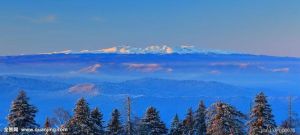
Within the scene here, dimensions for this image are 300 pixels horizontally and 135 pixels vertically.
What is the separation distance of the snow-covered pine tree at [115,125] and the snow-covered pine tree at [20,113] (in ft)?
39.1

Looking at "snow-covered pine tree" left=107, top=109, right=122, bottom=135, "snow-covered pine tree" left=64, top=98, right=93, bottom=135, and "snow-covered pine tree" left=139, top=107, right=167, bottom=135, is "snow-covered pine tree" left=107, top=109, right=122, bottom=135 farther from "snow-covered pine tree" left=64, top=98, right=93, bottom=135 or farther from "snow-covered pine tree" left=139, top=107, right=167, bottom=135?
"snow-covered pine tree" left=64, top=98, right=93, bottom=135

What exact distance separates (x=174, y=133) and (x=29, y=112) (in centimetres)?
2236

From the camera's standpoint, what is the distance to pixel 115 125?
8319 centimetres

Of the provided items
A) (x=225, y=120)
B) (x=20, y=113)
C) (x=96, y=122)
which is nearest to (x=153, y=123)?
(x=96, y=122)

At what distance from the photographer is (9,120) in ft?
241

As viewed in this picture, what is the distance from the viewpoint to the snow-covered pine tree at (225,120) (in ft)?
234

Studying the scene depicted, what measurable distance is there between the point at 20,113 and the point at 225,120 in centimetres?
2094

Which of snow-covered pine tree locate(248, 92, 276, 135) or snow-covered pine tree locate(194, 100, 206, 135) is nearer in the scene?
snow-covered pine tree locate(248, 92, 276, 135)

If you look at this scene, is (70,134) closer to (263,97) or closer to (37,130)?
(37,130)

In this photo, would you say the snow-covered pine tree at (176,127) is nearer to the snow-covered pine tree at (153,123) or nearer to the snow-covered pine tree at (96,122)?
the snow-covered pine tree at (153,123)

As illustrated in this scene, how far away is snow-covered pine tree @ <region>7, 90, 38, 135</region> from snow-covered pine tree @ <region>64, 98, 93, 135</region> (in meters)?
4.11

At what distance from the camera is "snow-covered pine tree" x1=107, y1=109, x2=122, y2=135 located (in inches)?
3265

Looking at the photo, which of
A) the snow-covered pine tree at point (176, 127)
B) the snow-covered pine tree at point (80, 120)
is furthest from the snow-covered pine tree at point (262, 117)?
the snow-covered pine tree at point (176, 127)

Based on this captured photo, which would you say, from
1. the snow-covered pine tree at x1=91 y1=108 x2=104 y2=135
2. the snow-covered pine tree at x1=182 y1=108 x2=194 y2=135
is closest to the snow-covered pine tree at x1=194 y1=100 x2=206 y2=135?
the snow-covered pine tree at x1=182 y1=108 x2=194 y2=135
